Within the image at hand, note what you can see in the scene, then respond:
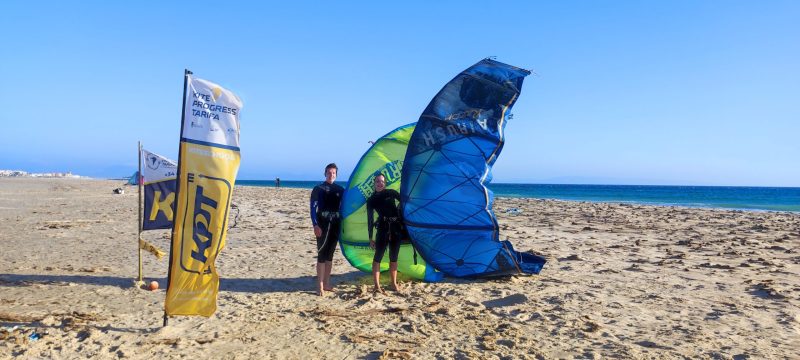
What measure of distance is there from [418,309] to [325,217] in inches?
65.0

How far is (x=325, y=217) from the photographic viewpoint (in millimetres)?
6285

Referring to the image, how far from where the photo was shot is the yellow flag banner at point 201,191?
4.27 metres

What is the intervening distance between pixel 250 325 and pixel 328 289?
160 centimetres

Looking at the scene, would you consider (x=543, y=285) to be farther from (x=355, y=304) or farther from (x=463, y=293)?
(x=355, y=304)

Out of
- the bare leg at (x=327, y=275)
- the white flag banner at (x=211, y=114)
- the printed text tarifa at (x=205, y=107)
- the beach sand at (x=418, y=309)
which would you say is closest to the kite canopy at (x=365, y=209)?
the beach sand at (x=418, y=309)

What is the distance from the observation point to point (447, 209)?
23.0 ft

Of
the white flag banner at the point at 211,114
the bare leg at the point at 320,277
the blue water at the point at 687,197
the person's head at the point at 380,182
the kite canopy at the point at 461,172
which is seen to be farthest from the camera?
the blue water at the point at 687,197

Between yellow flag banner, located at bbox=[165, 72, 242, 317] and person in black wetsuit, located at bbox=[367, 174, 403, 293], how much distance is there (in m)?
2.28

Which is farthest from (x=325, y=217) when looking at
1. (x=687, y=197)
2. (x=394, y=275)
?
(x=687, y=197)

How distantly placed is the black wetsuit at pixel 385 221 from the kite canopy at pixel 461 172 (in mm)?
269

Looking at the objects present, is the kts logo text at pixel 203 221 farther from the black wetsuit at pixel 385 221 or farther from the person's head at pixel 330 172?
the black wetsuit at pixel 385 221

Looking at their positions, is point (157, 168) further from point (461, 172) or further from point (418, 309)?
point (461, 172)

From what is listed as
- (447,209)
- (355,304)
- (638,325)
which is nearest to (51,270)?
(355,304)

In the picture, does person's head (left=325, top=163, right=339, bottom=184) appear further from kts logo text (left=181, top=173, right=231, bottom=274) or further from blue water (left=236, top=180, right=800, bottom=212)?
blue water (left=236, top=180, right=800, bottom=212)
